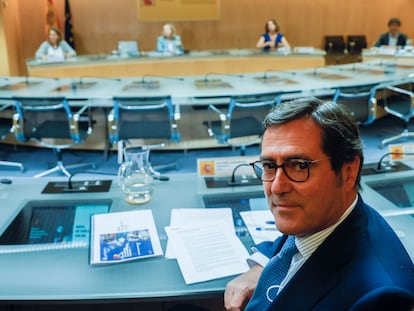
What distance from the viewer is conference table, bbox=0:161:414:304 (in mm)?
1115

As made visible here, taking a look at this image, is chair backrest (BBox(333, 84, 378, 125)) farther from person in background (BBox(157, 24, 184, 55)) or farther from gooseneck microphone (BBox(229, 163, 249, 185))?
person in background (BBox(157, 24, 184, 55))

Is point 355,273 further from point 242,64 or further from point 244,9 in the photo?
point 244,9

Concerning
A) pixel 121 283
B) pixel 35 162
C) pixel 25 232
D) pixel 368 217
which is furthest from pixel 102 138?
pixel 368 217

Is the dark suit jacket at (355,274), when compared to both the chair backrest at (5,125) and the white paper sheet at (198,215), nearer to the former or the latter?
the white paper sheet at (198,215)

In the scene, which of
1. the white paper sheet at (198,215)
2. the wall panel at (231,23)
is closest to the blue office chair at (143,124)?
the white paper sheet at (198,215)

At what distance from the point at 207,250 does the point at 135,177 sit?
1.71ft

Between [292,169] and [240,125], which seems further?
[240,125]

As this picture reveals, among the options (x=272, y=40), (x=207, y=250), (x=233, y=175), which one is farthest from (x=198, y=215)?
(x=272, y=40)

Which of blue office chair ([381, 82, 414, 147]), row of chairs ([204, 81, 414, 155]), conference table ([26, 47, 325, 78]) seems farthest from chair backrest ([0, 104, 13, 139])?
blue office chair ([381, 82, 414, 147])

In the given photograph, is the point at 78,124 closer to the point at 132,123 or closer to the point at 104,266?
the point at 132,123

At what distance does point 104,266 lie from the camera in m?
1.24

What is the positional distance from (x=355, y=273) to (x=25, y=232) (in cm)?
107

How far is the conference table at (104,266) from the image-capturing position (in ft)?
3.66

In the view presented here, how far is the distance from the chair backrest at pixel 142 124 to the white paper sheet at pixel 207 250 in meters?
2.26
